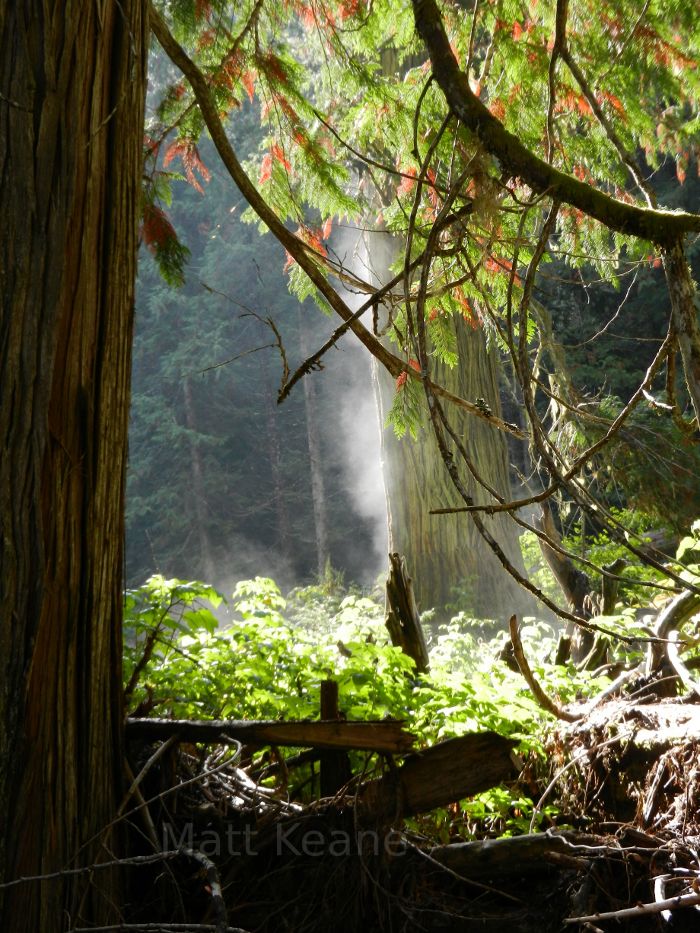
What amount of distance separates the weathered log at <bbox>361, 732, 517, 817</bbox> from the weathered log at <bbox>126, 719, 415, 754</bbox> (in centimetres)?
10

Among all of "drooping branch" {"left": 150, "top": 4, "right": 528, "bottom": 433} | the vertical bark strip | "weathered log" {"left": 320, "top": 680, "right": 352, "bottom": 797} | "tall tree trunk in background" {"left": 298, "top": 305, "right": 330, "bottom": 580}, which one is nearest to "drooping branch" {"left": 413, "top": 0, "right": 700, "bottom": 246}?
the vertical bark strip

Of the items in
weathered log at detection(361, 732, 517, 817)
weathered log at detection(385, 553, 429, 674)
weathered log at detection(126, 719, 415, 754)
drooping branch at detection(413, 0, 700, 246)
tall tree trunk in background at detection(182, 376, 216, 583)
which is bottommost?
weathered log at detection(361, 732, 517, 817)

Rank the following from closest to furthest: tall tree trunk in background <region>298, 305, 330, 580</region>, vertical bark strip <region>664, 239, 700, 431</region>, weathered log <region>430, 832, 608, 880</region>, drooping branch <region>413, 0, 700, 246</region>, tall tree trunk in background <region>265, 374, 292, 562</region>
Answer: vertical bark strip <region>664, 239, 700, 431</region> → drooping branch <region>413, 0, 700, 246</region> → weathered log <region>430, 832, 608, 880</region> → tall tree trunk in background <region>298, 305, 330, 580</region> → tall tree trunk in background <region>265, 374, 292, 562</region>

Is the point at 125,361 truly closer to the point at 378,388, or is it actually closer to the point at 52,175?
the point at 52,175

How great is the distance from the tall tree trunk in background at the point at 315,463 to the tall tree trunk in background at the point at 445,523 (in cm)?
1179

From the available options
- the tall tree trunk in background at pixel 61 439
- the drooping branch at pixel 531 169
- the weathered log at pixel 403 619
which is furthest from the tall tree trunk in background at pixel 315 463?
the drooping branch at pixel 531 169

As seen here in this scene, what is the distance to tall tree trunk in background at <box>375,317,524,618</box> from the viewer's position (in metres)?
8.75

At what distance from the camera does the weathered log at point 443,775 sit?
2.26 meters

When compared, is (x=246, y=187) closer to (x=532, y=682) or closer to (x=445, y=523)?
(x=532, y=682)

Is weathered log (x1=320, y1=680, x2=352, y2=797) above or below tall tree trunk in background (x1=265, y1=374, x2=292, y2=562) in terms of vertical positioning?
below

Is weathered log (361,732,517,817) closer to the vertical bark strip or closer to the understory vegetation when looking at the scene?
the understory vegetation

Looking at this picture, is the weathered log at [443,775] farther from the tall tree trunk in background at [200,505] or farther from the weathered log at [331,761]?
the tall tree trunk in background at [200,505]

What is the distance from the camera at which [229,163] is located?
2775mm

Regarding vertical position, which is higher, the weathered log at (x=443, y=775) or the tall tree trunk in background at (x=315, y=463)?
the tall tree trunk in background at (x=315, y=463)
